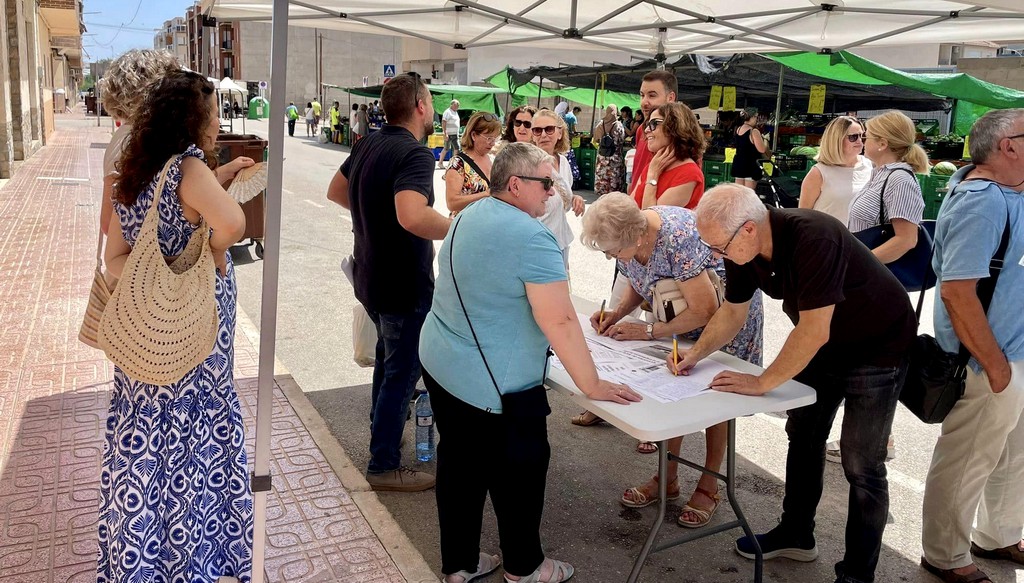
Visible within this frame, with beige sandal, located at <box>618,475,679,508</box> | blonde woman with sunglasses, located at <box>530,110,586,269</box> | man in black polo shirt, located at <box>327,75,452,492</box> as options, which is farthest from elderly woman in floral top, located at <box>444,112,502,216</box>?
beige sandal, located at <box>618,475,679,508</box>

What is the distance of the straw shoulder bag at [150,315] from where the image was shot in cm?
251

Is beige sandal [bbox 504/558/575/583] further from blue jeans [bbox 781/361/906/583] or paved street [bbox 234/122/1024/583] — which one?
blue jeans [bbox 781/361/906/583]

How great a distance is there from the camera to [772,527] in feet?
12.5

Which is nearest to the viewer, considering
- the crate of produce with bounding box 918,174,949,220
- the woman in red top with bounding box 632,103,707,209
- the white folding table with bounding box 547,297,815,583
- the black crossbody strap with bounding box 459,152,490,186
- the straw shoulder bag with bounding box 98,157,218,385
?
the straw shoulder bag with bounding box 98,157,218,385

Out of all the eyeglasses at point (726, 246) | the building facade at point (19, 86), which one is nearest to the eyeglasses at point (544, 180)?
the eyeglasses at point (726, 246)

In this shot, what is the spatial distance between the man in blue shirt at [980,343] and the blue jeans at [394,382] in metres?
2.29

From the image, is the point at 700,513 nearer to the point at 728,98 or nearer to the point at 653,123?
the point at 653,123

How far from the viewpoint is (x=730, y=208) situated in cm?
276

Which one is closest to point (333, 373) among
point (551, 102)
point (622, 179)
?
point (622, 179)

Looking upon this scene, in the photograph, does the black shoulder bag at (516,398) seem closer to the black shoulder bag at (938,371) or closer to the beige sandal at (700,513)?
the beige sandal at (700,513)

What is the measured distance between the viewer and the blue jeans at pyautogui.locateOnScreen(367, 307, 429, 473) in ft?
12.8

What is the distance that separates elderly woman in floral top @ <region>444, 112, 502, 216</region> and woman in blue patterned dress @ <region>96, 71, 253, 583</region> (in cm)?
217

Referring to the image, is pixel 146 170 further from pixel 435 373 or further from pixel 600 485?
pixel 600 485

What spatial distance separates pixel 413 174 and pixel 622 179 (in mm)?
12774
